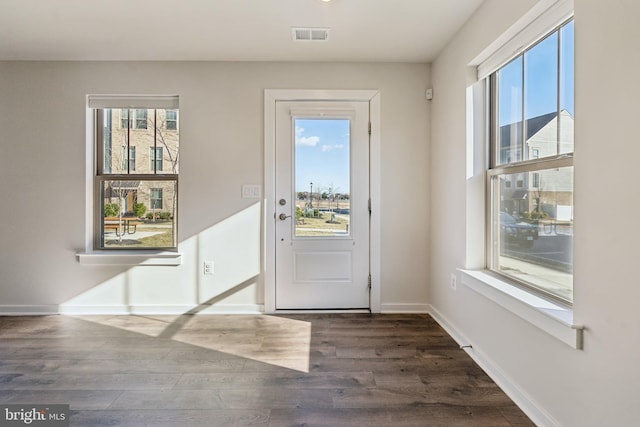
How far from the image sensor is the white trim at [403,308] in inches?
139

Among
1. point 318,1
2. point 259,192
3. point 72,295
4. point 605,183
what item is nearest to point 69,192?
point 72,295

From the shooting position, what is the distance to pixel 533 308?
1.82m

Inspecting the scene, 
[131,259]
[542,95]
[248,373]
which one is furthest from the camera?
[131,259]

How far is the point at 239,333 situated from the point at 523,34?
2.84 metres

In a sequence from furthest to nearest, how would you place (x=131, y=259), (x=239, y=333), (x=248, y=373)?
(x=131, y=259) → (x=239, y=333) → (x=248, y=373)

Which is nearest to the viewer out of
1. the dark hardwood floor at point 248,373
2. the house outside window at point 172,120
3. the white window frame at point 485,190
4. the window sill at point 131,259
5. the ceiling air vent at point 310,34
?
the white window frame at point 485,190

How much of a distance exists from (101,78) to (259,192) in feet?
5.95

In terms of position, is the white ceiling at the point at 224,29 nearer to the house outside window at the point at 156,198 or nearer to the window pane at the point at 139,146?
Result: the window pane at the point at 139,146

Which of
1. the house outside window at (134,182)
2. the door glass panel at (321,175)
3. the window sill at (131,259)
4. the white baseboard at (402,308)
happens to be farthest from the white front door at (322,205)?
the house outside window at (134,182)

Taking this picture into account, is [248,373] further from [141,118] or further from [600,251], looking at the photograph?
[141,118]

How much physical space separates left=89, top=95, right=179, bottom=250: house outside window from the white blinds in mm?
67

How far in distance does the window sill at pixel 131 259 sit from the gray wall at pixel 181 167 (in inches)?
2.7

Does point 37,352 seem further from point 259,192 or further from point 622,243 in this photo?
point 622,243

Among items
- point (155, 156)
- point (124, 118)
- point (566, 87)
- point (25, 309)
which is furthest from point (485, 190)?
point (25, 309)
